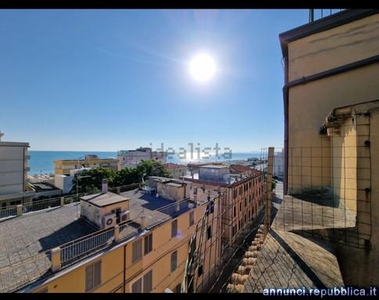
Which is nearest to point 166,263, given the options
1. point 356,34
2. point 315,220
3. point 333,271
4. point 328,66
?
point 315,220

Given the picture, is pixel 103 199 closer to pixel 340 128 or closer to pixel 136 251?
pixel 136 251

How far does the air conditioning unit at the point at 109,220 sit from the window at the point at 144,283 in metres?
1.26

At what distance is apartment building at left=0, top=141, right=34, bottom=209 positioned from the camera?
7.16 meters

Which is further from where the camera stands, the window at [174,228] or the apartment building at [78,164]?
the apartment building at [78,164]

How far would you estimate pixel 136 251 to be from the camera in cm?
387

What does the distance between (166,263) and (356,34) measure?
5199mm

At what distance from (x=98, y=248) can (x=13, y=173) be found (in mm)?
6626

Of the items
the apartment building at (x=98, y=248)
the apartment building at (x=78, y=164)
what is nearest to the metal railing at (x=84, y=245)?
the apartment building at (x=98, y=248)

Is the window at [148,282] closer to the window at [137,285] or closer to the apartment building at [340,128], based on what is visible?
the window at [137,285]

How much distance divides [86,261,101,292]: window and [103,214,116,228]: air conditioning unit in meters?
0.84

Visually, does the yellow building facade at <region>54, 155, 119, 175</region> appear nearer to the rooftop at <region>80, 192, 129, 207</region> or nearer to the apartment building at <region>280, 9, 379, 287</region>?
the rooftop at <region>80, 192, 129, 207</region>

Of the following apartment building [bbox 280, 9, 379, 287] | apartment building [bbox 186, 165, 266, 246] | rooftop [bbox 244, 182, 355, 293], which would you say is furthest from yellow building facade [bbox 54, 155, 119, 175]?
rooftop [bbox 244, 182, 355, 293]

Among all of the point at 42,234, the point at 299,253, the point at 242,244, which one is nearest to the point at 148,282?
the point at 42,234

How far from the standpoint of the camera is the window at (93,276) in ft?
10.5
